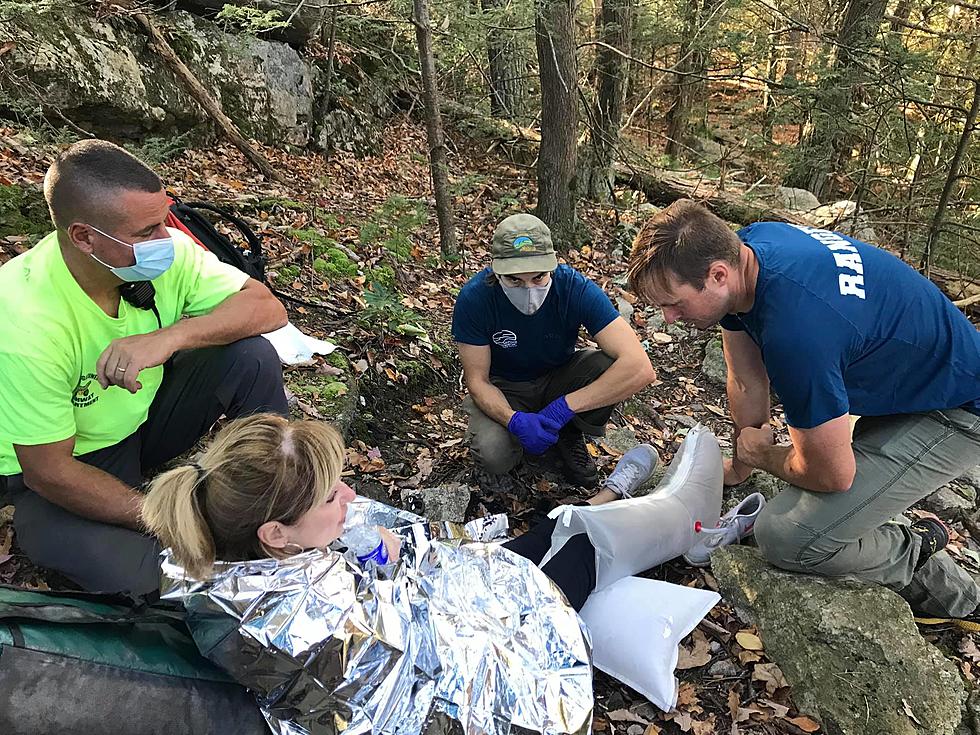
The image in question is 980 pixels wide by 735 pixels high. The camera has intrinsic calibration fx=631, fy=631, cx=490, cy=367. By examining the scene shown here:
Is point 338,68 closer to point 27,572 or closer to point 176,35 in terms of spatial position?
point 176,35

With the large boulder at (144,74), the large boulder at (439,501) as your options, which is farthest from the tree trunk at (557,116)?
the large boulder at (439,501)

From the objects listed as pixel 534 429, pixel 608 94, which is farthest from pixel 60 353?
pixel 608 94

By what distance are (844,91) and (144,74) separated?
283 inches

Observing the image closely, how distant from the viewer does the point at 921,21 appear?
6.76m

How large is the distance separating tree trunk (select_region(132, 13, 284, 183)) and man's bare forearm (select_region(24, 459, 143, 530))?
5.40 m

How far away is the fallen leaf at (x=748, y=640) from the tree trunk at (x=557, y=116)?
518 centimetres

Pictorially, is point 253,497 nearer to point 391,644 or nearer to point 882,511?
point 391,644

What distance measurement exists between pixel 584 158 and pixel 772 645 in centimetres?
664

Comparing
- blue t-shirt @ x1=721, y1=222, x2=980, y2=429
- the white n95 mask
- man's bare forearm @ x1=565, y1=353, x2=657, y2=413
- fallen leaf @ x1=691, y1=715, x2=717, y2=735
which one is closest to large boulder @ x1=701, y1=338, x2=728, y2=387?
man's bare forearm @ x1=565, y1=353, x2=657, y2=413

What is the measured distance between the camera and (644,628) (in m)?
2.59

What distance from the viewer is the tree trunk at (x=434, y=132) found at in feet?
18.4

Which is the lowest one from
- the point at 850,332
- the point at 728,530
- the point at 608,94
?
the point at 728,530

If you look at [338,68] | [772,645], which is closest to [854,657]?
[772,645]

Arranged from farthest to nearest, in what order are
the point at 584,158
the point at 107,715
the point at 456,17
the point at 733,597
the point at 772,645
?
the point at 584,158 < the point at 456,17 < the point at 733,597 < the point at 772,645 < the point at 107,715
